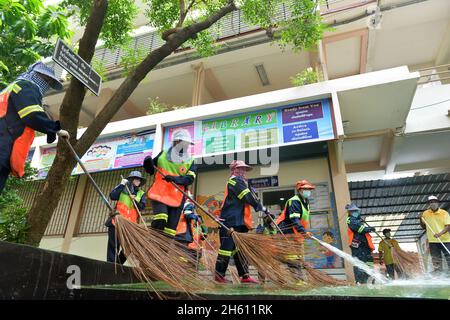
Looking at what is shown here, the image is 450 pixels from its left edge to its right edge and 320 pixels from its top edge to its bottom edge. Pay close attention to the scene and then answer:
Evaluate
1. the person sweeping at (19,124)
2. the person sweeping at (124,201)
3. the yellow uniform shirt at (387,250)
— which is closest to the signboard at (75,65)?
the person sweeping at (19,124)

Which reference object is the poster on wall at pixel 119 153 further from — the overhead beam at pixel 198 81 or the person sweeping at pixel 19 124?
the person sweeping at pixel 19 124

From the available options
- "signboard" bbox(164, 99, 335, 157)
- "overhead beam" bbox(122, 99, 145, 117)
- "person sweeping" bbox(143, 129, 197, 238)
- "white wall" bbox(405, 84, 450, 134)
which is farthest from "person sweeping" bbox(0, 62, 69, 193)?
"overhead beam" bbox(122, 99, 145, 117)

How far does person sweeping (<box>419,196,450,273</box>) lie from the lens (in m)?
5.61

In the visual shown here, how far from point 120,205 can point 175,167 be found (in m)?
1.36

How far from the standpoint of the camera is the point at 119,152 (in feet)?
26.8

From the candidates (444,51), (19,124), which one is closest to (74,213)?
(19,124)

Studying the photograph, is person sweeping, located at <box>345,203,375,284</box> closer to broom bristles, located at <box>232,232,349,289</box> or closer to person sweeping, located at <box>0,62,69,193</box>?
broom bristles, located at <box>232,232,349,289</box>

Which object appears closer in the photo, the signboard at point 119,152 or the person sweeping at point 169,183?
the person sweeping at point 169,183

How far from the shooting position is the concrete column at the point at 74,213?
8.70m

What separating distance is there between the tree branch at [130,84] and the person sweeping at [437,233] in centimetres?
504

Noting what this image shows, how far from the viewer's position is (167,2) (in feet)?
17.5

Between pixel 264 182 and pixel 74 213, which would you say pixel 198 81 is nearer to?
pixel 264 182
